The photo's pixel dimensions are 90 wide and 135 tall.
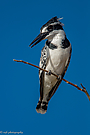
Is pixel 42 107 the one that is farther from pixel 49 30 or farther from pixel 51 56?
pixel 49 30

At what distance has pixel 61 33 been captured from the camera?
1.87 metres

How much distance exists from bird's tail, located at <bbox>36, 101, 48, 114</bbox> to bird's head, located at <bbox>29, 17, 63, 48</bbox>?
0.52m

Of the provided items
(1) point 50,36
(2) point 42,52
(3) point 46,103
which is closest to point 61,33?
(1) point 50,36

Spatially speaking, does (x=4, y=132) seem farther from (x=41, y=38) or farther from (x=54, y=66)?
(x=41, y=38)

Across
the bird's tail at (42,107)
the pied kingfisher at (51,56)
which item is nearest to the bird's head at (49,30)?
the pied kingfisher at (51,56)

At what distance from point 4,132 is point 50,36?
3.09 ft

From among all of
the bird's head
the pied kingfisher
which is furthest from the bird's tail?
the bird's head

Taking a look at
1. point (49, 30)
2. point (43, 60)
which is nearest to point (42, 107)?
point (43, 60)

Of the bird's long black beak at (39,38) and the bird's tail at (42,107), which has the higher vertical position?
the bird's long black beak at (39,38)

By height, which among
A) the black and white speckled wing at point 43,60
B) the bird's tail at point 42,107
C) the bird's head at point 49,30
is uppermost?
the bird's head at point 49,30

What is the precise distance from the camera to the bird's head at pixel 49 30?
184 cm

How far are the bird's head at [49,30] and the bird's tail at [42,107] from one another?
1.72ft

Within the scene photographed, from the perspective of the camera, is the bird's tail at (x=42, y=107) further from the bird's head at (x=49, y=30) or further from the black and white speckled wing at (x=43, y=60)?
the bird's head at (x=49, y=30)

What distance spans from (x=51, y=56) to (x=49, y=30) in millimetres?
228
